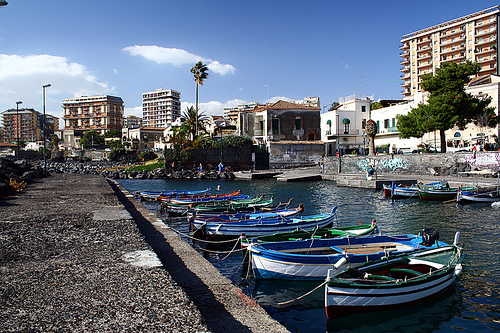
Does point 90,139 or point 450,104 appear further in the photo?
point 90,139

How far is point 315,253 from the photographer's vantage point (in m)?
10.4

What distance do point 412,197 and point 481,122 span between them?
18812 mm

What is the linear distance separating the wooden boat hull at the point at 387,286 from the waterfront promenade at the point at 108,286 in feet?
6.90

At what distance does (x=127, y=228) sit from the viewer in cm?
999

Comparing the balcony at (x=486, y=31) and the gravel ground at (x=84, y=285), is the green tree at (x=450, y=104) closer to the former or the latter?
the gravel ground at (x=84, y=285)

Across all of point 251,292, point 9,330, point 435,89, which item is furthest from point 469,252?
point 435,89

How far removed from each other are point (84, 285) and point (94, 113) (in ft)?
550

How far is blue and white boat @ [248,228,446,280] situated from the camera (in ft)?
31.0

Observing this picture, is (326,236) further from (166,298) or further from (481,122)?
(481,122)

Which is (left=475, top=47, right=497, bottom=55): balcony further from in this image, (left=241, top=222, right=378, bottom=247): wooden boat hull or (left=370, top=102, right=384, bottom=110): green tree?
(left=241, top=222, right=378, bottom=247): wooden boat hull

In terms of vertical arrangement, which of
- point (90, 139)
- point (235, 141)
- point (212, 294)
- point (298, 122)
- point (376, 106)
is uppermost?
point (376, 106)

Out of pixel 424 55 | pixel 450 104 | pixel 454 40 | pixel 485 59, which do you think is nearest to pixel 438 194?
pixel 450 104

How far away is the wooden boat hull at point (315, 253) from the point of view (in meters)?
9.45

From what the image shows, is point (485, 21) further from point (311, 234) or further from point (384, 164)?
point (311, 234)
